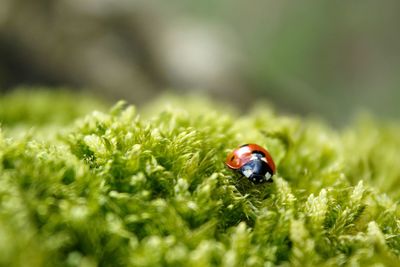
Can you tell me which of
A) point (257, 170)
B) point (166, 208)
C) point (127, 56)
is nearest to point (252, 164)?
point (257, 170)

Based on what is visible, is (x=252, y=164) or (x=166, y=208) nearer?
(x=166, y=208)

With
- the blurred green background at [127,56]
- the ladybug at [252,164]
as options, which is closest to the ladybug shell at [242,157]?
the ladybug at [252,164]

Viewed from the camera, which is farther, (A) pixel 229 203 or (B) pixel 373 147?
(B) pixel 373 147

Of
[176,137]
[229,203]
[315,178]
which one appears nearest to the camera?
[229,203]

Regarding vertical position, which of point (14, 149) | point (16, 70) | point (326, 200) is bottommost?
point (14, 149)

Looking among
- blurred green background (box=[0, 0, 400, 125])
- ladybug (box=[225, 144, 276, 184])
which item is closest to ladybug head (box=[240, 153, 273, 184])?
ladybug (box=[225, 144, 276, 184])

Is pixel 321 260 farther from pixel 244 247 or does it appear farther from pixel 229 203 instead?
pixel 229 203

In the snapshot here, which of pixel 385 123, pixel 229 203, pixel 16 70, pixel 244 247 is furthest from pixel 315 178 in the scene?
pixel 16 70

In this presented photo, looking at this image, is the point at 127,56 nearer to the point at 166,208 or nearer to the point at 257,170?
the point at 257,170
